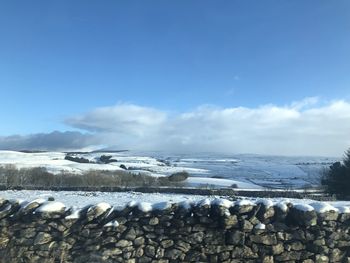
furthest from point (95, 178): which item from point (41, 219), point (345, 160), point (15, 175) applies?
point (41, 219)

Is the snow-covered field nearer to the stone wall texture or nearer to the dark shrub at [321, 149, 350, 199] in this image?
the dark shrub at [321, 149, 350, 199]

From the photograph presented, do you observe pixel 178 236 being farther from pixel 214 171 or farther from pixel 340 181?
pixel 214 171

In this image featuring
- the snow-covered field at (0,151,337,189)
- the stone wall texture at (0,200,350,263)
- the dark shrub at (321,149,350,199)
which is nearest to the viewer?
the stone wall texture at (0,200,350,263)

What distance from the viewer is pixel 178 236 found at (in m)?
10.6

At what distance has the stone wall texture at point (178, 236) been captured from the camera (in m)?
10.5

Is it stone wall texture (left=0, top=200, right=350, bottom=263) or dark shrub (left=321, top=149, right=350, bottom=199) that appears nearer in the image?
stone wall texture (left=0, top=200, right=350, bottom=263)

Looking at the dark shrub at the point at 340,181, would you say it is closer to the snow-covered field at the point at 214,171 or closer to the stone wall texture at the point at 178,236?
the snow-covered field at the point at 214,171

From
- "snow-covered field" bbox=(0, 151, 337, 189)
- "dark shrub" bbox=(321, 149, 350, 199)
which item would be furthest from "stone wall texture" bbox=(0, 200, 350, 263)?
"snow-covered field" bbox=(0, 151, 337, 189)

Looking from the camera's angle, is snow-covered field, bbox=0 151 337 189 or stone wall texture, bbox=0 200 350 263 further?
snow-covered field, bbox=0 151 337 189

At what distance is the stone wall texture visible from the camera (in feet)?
34.3

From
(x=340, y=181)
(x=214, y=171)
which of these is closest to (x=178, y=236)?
(x=340, y=181)

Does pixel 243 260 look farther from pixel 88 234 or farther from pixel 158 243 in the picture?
pixel 88 234

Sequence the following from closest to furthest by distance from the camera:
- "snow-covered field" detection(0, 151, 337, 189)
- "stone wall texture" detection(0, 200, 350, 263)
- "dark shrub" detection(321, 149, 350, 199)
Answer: "stone wall texture" detection(0, 200, 350, 263) → "dark shrub" detection(321, 149, 350, 199) → "snow-covered field" detection(0, 151, 337, 189)

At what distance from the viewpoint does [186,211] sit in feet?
34.9
